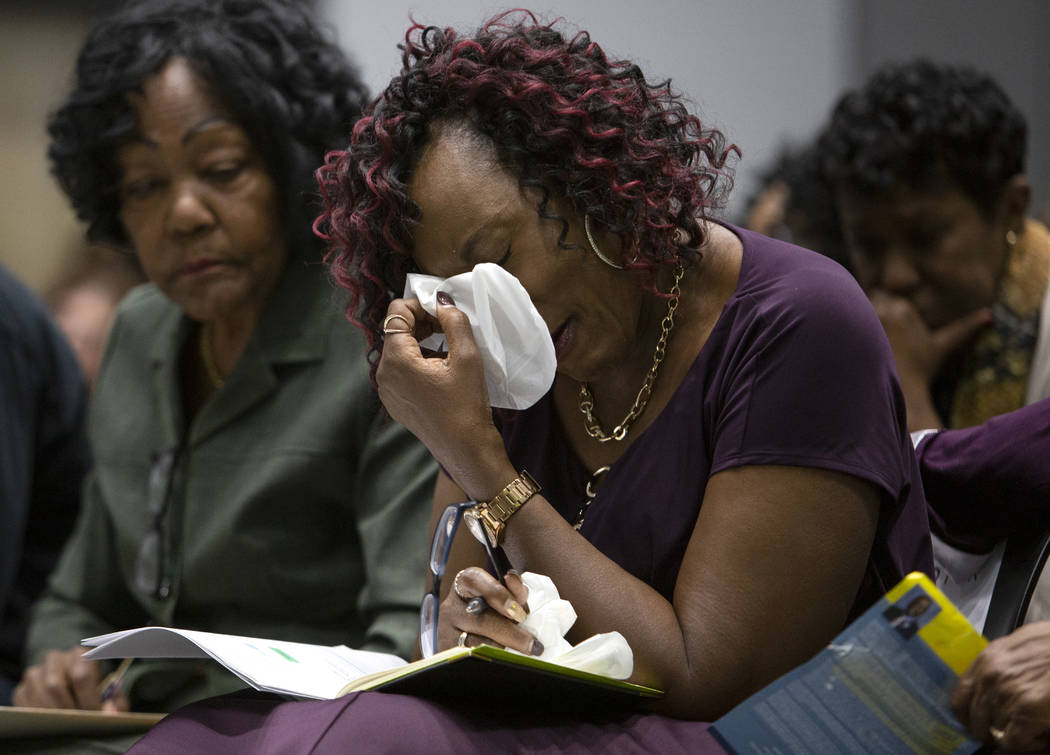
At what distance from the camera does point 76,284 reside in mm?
4062

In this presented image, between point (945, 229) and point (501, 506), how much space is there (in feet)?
4.87

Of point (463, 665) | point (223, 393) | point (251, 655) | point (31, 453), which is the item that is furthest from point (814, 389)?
point (31, 453)

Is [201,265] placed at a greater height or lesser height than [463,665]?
greater

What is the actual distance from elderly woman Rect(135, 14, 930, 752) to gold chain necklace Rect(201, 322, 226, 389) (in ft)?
2.46

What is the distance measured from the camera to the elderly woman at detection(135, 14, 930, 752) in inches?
53.5

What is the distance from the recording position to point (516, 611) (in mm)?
1343

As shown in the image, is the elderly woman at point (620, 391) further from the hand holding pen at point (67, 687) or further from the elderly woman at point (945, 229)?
the elderly woman at point (945, 229)

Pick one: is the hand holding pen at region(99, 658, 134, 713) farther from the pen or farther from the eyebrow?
the eyebrow

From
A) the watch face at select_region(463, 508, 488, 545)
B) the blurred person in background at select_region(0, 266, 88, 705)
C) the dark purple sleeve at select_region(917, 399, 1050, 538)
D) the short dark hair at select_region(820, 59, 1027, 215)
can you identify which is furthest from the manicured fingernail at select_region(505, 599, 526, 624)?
the short dark hair at select_region(820, 59, 1027, 215)

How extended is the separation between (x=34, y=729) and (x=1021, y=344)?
1.81 metres

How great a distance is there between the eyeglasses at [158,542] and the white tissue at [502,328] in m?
0.88

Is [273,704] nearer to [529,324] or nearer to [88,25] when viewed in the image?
[529,324]

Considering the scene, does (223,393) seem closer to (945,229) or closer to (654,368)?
(654,368)

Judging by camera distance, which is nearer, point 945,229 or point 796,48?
point 945,229
